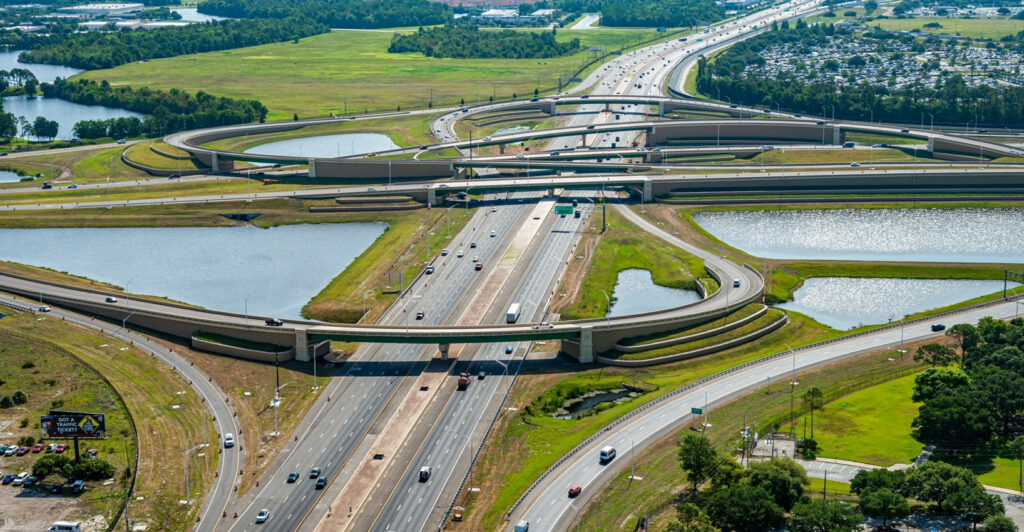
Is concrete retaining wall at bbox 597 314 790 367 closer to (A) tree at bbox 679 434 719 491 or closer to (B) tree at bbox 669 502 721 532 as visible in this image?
(A) tree at bbox 679 434 719 491

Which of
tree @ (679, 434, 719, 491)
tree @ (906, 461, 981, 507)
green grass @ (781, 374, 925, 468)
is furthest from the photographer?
green grass @ (781, 374, 925, 468)

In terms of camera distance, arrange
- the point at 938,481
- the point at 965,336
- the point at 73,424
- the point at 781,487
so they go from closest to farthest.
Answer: the point at 938,481 < the point at 781,487 < the point at 73,424 < the point at 965,336

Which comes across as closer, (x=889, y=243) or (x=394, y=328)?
(x=394, y=328)

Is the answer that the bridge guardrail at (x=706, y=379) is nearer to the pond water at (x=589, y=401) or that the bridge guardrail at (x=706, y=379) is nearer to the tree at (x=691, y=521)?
the pond water at (x=589, y=401)

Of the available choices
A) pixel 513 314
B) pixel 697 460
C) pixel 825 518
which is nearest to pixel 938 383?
pixel 697 460

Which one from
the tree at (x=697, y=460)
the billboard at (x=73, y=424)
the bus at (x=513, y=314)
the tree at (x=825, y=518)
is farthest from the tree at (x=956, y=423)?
the billboard at (x=73, y=424)

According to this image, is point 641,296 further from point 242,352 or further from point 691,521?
point 691,521

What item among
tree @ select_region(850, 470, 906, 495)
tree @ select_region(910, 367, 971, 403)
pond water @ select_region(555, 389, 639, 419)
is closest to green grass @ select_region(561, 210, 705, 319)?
pond water @ select_region(555, 389, 639, 419)
